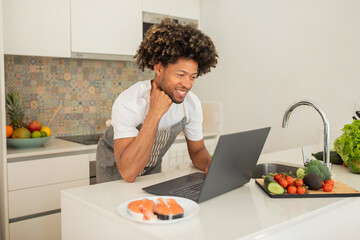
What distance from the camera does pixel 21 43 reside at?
2.64 metres

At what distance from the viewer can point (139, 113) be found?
5.36 feet

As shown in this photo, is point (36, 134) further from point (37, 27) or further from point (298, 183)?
point (298, 183)

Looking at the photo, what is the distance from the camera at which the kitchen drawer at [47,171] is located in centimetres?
246

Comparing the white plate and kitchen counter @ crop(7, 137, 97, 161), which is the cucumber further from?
kitchen counter @ crop(7, 137, 97, 161)

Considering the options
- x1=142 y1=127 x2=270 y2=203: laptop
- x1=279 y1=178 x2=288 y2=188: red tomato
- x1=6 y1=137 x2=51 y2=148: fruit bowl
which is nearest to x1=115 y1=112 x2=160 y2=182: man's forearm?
x1=142 y1=127 x2=270 y2=203: laptop

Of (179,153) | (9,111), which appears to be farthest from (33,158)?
(179,153)

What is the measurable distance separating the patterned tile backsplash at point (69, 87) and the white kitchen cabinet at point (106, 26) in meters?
0.39

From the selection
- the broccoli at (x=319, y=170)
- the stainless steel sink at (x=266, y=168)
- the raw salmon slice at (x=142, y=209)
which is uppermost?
the broccoli at (x=319, y=170)

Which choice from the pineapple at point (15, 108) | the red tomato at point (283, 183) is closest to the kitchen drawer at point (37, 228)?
the pineapple at point (15, 108)

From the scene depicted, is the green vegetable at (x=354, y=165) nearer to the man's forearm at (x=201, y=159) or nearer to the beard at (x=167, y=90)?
the man's forearm at (x=201, y=159)

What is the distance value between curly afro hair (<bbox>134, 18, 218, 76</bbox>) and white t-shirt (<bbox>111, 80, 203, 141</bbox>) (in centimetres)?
15

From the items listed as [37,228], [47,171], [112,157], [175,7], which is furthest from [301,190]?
[175,7]

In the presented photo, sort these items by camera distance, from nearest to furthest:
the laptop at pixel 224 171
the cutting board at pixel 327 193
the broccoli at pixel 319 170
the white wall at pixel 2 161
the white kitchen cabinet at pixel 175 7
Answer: the laptop at pixel 224 171 < the cutting board at pixel 327 193 < the broccoli at pixel 319 170 < the white wall at pixel 2 161 < the white kitchen cabinet at pixel 175 7

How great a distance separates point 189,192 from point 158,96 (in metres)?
0.49
